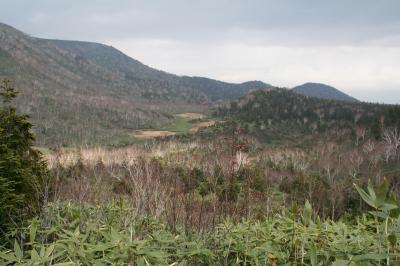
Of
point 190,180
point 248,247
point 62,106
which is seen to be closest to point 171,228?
point 190,180

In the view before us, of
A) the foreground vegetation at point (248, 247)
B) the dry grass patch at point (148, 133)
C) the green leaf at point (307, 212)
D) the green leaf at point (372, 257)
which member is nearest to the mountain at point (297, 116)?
the dry grass patch at point (148, 133)

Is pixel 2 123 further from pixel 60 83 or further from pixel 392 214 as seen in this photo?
pixel 60 83

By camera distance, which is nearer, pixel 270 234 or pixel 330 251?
pixel 330 251

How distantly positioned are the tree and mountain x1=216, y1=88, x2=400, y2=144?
258ft

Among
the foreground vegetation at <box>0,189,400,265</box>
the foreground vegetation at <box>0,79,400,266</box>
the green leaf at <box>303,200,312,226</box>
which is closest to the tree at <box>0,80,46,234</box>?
the foreground vegetation at <box>0,79,400,266</box>

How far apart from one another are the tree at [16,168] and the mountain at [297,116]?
258ft

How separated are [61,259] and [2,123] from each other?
3.53 meters

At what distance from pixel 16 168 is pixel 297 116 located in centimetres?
10755

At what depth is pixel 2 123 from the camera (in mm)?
5277

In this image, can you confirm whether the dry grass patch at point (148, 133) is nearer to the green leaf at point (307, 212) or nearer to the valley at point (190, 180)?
the valley at point (190, 180)

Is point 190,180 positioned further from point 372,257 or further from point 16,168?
point 372,257

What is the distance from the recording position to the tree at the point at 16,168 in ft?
14.2

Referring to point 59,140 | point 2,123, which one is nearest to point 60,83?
point 59,140

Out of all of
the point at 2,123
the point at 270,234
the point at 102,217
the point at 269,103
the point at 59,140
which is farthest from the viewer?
the point at 269,103
